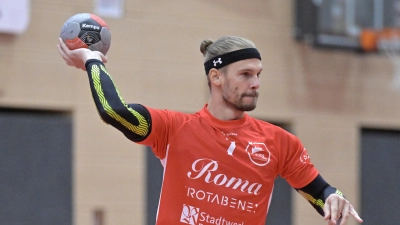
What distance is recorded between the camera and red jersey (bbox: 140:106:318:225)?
14.2ft

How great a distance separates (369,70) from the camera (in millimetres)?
10914

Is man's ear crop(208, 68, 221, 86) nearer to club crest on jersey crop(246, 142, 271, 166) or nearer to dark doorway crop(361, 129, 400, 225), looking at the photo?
club crest on jersey crop(246, 142, 271, 166)

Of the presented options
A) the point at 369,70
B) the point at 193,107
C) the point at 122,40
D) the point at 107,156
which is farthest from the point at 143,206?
the point at 369,70

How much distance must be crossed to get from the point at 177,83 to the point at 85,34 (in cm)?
527

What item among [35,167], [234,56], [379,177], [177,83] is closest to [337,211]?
[234,56]

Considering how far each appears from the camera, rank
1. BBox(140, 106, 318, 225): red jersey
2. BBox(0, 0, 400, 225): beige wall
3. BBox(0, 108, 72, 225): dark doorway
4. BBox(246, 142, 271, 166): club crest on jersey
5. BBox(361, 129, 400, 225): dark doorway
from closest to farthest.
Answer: BBox(140, 106, 318, 225): red jersey → BBox(246, 142, 271, 166): club crest on jersey → BBox(0, 108, 72, 225): dark doorway → BBox(0, 0, 400, 225): beige wall → BBox(361, 129, 400, 225): dark doorway

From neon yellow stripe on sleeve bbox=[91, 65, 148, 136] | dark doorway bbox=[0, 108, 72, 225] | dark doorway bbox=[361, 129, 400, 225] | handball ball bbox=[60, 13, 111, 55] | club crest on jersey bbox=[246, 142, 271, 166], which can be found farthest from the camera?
dark doorway bbox=[361, 129, 400, 225]

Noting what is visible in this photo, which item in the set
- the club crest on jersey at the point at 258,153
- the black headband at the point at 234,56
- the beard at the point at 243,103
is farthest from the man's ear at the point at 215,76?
the club crest on jersey at the point at 258,153

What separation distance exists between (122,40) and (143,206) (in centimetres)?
203

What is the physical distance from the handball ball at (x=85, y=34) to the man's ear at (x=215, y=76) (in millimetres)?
654

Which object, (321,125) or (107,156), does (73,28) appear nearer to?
(107,156)

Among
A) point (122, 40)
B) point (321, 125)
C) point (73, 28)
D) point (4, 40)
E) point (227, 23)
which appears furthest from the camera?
point (321, 125)

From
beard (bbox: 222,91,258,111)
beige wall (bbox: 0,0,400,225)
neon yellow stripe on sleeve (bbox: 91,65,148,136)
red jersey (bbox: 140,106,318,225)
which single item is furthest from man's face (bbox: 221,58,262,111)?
beige wall (bbox: 0,0,400,225)

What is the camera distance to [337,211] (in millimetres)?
4145
